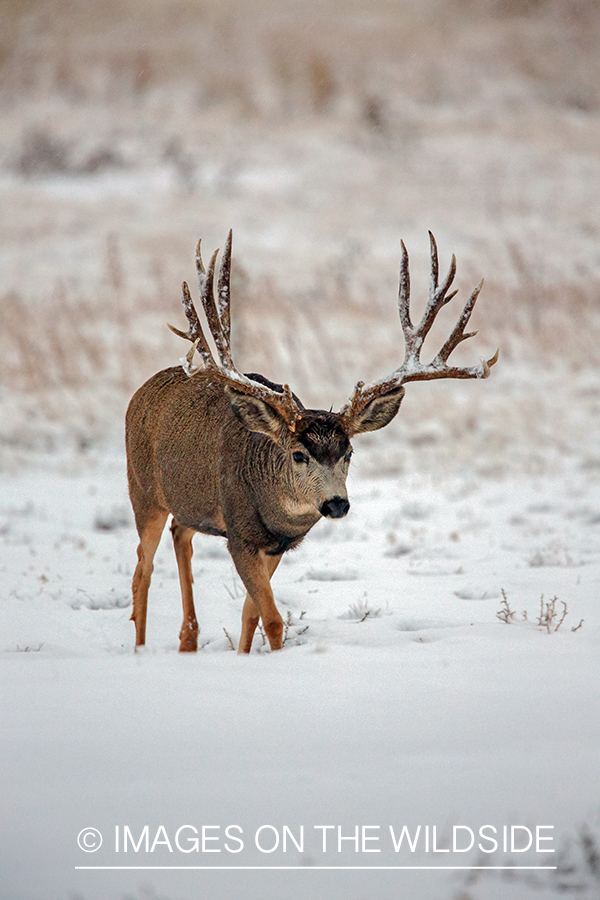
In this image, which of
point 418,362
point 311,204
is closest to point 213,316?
point 418,362

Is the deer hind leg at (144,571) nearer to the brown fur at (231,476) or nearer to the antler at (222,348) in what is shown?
the brown fur at (231,476)

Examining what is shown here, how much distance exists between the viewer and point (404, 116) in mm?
42375

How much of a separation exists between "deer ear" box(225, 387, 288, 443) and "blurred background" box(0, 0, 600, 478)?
671cm

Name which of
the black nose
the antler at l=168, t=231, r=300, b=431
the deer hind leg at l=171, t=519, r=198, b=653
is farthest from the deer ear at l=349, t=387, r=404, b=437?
the deer hind leg at l=171, t=519, r=198, b=653

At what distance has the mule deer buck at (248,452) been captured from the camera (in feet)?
16.7

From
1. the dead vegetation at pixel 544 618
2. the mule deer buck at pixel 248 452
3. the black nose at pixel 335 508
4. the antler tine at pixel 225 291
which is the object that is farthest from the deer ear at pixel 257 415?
the dead vegetation at pixel 544 618

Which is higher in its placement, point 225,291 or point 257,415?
point 225,291

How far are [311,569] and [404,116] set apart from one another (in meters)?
38.0

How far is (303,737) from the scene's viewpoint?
11.9ft

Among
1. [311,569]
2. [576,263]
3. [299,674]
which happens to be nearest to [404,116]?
[576,263]

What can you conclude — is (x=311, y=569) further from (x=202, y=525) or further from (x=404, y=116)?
(x=404, y=116)

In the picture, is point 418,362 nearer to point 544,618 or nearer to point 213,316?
point 213,316

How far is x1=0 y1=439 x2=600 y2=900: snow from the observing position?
287 centimetres

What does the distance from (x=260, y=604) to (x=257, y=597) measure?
0.12 feet
